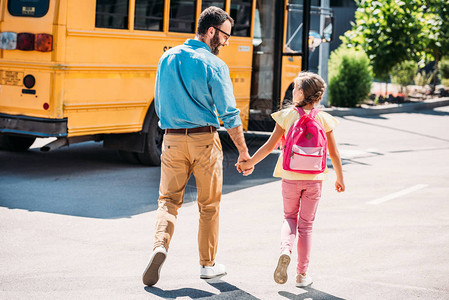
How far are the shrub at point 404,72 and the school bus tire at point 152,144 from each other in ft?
44.4

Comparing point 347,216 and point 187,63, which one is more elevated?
point 187,63

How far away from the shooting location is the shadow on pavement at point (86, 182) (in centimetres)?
749

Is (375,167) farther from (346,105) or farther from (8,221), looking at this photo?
(346,105)

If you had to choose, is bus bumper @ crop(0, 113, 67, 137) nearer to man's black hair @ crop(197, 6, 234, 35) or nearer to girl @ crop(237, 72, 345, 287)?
man's black hair @ crop(197, 6, 234, 35)

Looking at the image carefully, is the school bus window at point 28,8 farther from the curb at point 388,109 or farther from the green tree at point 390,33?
the green tree at point 390,33

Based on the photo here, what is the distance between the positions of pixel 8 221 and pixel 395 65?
1647cm

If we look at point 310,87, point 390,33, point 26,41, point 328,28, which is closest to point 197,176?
point 310,87

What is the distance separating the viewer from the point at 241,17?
1082cm

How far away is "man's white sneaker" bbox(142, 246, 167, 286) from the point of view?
487 centimetres

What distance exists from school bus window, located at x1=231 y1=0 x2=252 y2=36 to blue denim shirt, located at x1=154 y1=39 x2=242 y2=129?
576 centimetres

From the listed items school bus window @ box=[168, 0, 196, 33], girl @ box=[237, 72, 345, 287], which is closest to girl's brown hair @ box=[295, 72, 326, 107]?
girl @ box=[237, 72, 345, 287]

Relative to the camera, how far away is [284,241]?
4.99 metres

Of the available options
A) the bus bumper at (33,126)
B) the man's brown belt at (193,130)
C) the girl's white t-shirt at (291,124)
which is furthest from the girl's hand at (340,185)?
the bus bumper at (33,126)

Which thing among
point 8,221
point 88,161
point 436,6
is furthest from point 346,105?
point 8,221
